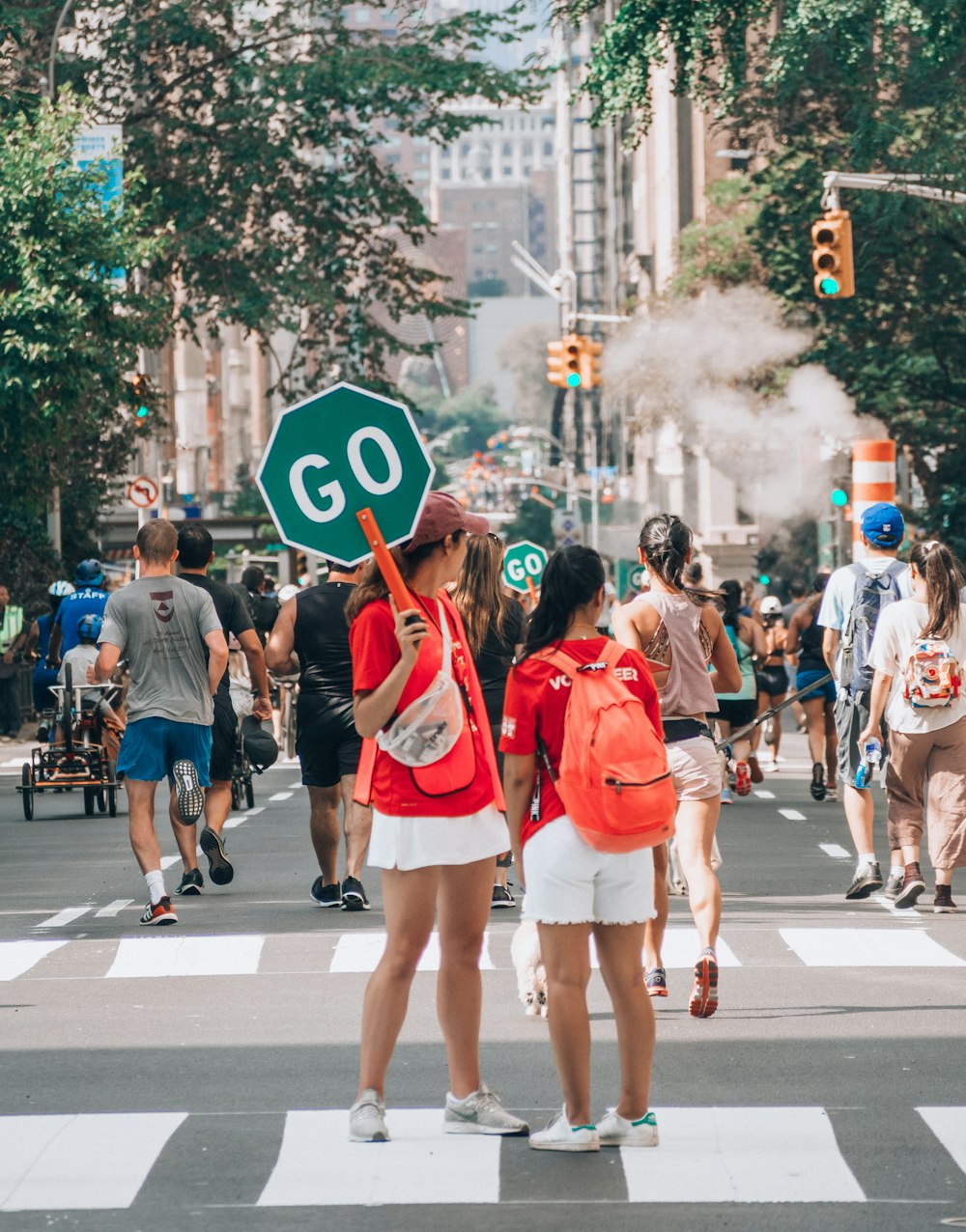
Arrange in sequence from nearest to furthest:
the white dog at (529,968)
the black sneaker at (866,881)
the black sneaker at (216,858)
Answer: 1. the white dog at (529,968)
2. the black sneaker at (866,881)
3. the black sneaker at (216,858)

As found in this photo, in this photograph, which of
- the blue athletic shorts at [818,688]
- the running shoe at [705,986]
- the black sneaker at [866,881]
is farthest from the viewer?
the blue athletic shorts at [818,688]

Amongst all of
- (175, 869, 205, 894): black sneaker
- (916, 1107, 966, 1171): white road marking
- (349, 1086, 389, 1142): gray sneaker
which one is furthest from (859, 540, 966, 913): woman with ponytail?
(349, 1086, 389, 1142): gray sneaker

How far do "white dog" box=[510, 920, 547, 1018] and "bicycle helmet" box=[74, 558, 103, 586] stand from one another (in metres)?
10.9

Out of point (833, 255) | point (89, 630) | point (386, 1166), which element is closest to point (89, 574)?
point (89, 630)

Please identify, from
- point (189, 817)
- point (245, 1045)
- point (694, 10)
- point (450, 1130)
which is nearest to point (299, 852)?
point (189, 817)

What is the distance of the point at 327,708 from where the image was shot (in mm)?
11898

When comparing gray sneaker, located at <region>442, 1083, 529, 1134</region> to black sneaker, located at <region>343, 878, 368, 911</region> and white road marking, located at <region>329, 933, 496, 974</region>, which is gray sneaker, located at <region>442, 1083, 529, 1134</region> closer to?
white road marking, located at <region>329, 933, 496, 974</region>

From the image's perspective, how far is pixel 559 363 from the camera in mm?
34531

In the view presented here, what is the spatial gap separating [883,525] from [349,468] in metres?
5.28

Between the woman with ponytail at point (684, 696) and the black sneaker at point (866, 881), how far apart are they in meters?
3.36

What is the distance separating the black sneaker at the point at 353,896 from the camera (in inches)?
470

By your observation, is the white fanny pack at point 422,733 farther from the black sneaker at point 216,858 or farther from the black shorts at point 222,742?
the black shorts at point 222,742

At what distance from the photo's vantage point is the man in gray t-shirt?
11.5 meters

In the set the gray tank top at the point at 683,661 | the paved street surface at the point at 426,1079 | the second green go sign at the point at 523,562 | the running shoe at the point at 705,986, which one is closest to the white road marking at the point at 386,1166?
the paved street surface at the point at 426,1079
